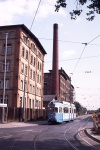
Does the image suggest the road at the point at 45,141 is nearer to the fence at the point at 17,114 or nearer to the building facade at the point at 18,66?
the fence at the point at 17,114

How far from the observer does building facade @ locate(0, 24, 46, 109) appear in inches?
1828

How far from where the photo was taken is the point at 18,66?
155 ft

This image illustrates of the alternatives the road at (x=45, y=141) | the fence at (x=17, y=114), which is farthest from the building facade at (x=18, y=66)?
the road at (x=45, y=141)

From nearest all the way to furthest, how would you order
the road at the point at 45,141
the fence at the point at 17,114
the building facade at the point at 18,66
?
1. the road at the point at 45,141
2. the fence at the point at 17,114
3. the building facade at the point at 18,66

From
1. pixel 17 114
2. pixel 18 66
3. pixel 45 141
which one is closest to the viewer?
pixel 45 141

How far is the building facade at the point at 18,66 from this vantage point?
46438mm

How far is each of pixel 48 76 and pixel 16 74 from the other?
43.7 meters

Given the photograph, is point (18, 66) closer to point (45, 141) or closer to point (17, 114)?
point (17, 114)

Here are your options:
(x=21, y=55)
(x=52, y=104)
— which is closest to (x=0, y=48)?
(x=21, y=55)

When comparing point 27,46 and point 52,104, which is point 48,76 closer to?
point 27,46

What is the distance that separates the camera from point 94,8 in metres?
13.0

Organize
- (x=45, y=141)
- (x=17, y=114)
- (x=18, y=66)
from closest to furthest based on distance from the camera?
(x=45, y=141), (x=17, y=114), (x=18, y=66)

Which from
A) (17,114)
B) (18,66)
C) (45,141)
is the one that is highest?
(18,66)

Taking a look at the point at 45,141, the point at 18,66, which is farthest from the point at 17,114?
the point at 45,141
